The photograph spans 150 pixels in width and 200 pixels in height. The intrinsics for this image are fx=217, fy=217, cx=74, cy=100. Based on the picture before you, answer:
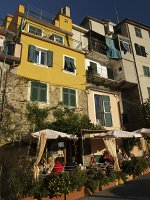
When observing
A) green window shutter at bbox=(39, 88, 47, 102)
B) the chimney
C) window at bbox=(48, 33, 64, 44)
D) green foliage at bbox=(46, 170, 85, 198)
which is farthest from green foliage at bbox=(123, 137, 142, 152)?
the chimney

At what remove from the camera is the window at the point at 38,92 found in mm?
16753

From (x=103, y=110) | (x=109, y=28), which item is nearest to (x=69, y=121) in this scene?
(x=103, y=110)

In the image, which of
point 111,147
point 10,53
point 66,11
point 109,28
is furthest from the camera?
point 109,28

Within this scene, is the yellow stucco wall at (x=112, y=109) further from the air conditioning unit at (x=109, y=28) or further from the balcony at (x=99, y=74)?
the air conditioning unit at (x=109, y=28)

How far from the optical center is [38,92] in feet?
55.9

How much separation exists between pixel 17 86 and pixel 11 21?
31.5ft

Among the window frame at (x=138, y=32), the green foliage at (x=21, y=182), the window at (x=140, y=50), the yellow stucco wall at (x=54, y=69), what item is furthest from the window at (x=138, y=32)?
the green foliage at (x=21, y=182)

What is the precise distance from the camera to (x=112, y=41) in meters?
26.7

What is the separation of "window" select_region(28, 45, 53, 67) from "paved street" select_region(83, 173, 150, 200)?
11.6 meters

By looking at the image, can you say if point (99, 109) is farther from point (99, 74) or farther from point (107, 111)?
point (99, 74)

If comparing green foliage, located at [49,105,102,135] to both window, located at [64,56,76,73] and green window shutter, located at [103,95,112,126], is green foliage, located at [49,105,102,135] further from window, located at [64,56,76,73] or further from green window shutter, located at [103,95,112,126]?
window, located at [64,56,76,73]

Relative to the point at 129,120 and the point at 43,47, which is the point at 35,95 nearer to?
the point at 43,47

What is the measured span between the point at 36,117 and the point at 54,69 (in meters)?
4.97

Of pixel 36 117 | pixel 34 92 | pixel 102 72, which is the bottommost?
pixel 36 117
